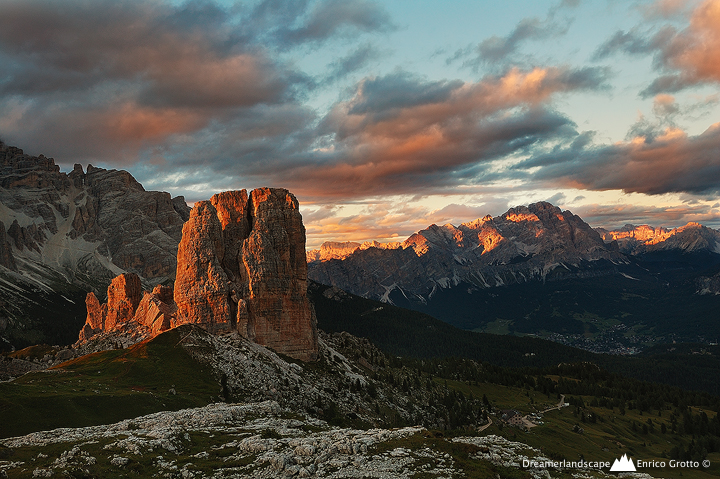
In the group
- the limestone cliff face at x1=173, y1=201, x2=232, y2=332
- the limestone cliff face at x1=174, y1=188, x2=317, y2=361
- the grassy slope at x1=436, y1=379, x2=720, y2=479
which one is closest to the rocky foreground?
the grassy slope at x1=436, y1=379, x2=720, y2=479

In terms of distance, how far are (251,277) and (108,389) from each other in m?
48.6

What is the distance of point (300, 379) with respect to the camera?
125 metres

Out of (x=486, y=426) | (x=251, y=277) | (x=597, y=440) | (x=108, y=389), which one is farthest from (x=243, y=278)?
(x=597, y=440)

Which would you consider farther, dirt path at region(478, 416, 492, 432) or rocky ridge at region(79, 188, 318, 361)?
dirt path at region(478, 416, 492, 432)

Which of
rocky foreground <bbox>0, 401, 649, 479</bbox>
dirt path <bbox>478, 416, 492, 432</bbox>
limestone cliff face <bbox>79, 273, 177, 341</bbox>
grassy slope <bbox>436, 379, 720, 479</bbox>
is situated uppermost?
limestone cliff face <bbox>79, 273, 177, 341</bbox>

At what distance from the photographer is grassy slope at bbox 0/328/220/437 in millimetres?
79312

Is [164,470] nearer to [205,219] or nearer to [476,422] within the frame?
[205,219]

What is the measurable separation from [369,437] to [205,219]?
9593cm

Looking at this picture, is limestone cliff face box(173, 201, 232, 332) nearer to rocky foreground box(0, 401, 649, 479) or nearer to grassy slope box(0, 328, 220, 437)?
grassy slope box(0, 328, 220, 437)

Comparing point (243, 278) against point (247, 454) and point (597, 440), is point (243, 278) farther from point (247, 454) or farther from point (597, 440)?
point (597, 440)

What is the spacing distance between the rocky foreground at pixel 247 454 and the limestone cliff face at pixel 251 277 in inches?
2444

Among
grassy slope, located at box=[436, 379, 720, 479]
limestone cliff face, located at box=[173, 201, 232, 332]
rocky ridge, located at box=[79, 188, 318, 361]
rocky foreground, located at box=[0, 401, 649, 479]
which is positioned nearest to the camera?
rocky foreground, located at box=[0, 401, 649, 479]

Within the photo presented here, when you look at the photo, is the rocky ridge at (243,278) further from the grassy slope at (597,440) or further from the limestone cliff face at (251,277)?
the grassy slope at (597,440)

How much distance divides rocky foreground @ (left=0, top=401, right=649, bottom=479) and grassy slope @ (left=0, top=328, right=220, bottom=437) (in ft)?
39.8
